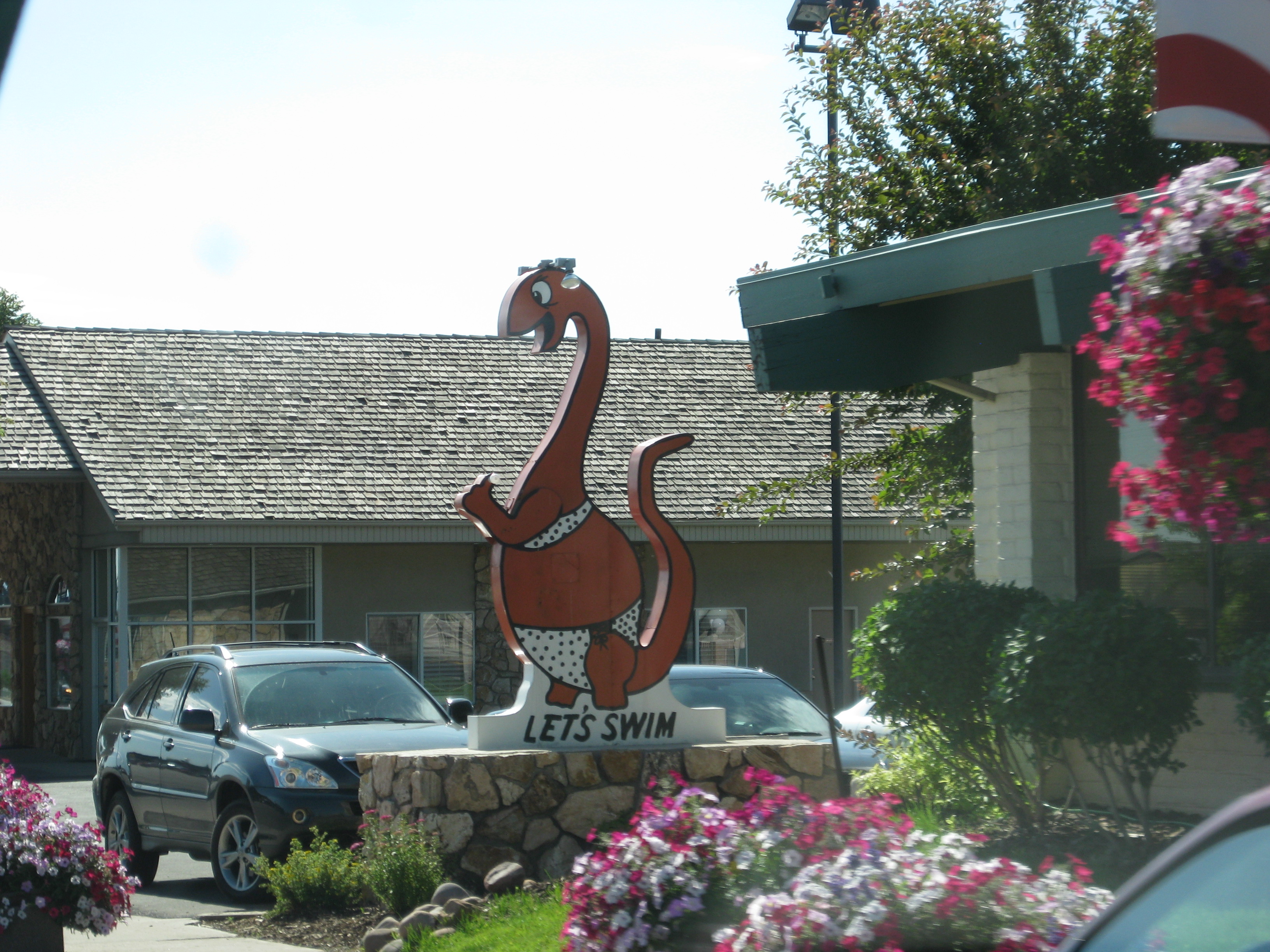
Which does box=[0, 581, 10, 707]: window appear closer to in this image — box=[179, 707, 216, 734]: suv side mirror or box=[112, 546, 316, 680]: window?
box=[112, 546, 316, 680]: window

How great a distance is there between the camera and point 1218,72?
3115 mm

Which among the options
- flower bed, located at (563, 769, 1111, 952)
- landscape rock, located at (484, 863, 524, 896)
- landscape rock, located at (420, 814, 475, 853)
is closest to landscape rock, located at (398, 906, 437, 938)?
landscape rock, located at (484, 863, 524, 896)

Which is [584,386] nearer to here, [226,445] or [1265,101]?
[1265,101]

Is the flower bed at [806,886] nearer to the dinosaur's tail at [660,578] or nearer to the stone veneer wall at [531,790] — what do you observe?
the stone veneer wall at [531,790]

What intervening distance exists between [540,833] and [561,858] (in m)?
0.21

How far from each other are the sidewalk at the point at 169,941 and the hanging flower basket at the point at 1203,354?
18.7ft

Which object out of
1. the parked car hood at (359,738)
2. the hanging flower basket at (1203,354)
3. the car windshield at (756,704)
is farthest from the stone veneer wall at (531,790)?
the hanging flower basket at (1203,354)

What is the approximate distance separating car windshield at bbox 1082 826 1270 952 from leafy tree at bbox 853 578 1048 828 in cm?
416

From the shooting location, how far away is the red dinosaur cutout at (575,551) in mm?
9633

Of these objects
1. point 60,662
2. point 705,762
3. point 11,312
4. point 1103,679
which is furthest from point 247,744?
point 11,312

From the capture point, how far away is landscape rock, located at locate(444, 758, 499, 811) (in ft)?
29.4

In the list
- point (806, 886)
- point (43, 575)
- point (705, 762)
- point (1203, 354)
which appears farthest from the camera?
point (43, 575)

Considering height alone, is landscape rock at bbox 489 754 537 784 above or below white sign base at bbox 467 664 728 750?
below

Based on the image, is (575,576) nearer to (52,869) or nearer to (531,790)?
(531,790)
